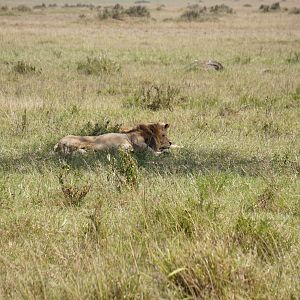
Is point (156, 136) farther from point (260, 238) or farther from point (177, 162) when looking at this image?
point (260, 238)

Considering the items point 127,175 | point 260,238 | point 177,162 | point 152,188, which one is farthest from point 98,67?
point 260,238

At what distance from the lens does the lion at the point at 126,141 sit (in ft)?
23.5

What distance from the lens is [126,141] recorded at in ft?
24.2

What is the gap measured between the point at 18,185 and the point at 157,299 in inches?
119

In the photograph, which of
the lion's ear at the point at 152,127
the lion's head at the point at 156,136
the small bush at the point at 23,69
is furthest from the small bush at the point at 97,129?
the small bush at the point at 23,69

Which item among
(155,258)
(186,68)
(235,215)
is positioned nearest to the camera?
(155,258)

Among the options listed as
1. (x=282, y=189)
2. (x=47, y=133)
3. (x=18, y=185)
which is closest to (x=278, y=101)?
(x=47, y=133)

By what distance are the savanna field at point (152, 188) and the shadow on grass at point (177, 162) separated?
0.03 metres

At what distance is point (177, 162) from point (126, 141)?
1013 mm

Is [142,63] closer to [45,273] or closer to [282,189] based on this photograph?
[282,189]

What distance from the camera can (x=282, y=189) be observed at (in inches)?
201

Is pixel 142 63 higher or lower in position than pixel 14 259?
lower

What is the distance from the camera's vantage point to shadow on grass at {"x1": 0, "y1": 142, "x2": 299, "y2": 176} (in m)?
6.15

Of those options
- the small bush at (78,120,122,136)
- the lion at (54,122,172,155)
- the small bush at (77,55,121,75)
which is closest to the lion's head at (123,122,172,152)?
the lion at (54,122,172,155)
